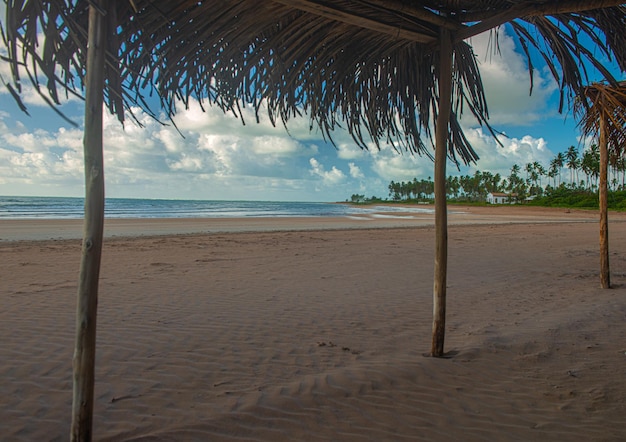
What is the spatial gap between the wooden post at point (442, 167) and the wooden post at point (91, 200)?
2508 mm

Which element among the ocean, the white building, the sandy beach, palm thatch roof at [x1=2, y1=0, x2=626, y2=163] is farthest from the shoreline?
the white building

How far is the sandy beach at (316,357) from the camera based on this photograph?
114 inches

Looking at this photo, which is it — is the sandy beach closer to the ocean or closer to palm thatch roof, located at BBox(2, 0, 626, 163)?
palm thatch roof, located at BBox(2, 0, 626, 163)

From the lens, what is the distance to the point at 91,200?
6.40ft

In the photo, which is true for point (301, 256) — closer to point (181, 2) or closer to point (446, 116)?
point (446, 116)

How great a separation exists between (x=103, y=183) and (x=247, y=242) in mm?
12422

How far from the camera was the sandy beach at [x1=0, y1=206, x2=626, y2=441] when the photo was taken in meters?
2.90

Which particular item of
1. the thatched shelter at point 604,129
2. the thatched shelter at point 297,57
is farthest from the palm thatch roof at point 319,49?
the thatched shelter at point 604,129

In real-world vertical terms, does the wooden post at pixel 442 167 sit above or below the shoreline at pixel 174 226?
above

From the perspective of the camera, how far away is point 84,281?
6.63 feet

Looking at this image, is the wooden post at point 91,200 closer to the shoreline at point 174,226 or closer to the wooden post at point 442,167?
the wooden post at point 442,167

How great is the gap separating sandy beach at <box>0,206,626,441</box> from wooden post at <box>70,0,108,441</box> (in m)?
0.99

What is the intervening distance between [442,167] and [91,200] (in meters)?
2.73

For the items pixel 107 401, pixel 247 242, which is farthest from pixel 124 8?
pixel 247 242
